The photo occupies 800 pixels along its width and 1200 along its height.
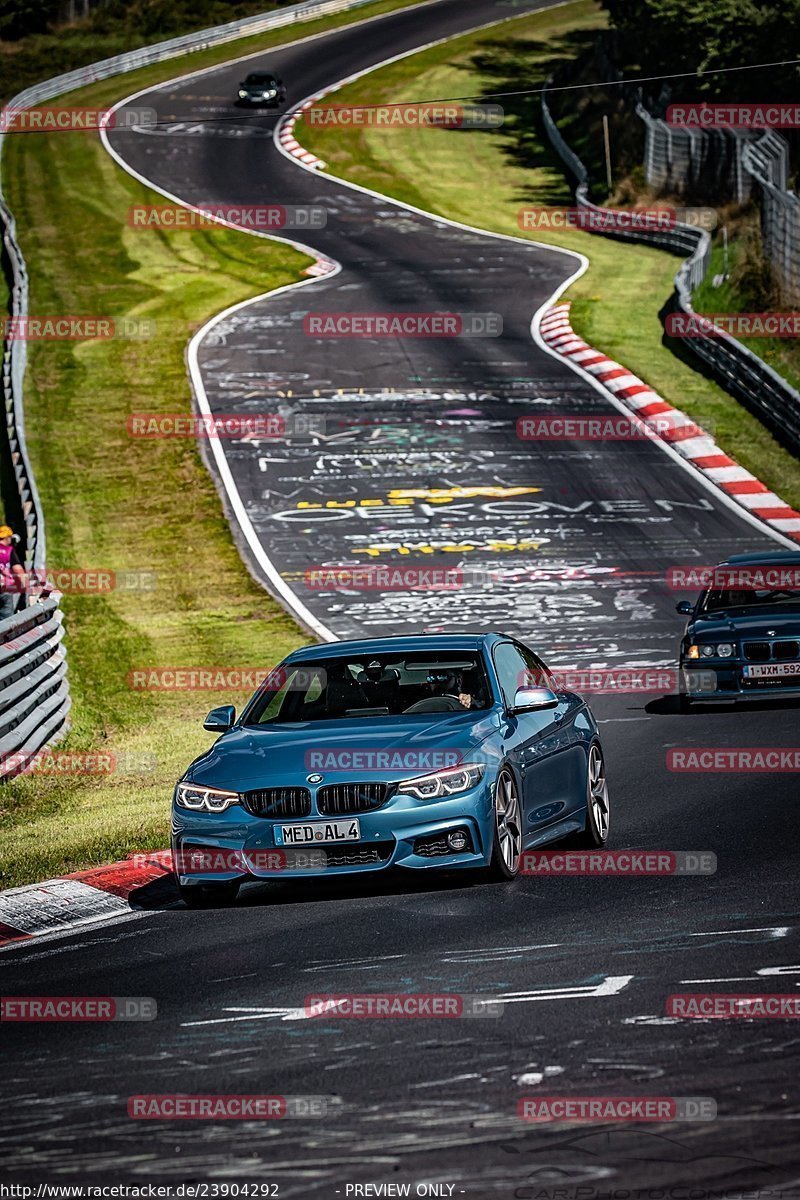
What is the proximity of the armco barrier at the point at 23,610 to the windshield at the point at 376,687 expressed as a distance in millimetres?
4259

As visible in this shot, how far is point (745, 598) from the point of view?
61.2 feet

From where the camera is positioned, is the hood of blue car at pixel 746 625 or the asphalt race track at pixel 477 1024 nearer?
the asphalt race track at pixel 477 1024

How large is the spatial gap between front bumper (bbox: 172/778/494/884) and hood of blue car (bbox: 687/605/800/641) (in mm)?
8643

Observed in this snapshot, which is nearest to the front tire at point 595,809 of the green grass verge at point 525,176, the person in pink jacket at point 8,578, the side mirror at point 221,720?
the side mirror at point 221,720

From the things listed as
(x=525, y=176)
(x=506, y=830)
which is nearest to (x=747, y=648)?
(x=506, y=830)

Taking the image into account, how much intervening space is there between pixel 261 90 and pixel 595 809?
6113 centimetres

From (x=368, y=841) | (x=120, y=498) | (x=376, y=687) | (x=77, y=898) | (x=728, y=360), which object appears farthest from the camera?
(x=728, y=360)

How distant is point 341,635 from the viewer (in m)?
23.1

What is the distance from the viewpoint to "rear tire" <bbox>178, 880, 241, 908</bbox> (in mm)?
9766

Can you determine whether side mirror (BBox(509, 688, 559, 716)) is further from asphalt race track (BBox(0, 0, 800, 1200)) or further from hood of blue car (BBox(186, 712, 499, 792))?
asphalt race track (BBox(0, 0, 800, 1200))

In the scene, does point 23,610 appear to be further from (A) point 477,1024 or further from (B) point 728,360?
(B) point 728,360

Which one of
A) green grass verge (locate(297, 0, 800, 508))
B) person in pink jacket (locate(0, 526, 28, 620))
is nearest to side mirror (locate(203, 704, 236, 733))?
person in pink jacket (locate(0, 526, 28, 620))

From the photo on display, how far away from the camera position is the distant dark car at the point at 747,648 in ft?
57.6

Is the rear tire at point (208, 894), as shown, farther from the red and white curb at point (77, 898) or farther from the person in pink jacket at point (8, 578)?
the person in pink jacket at point (8, 578)
